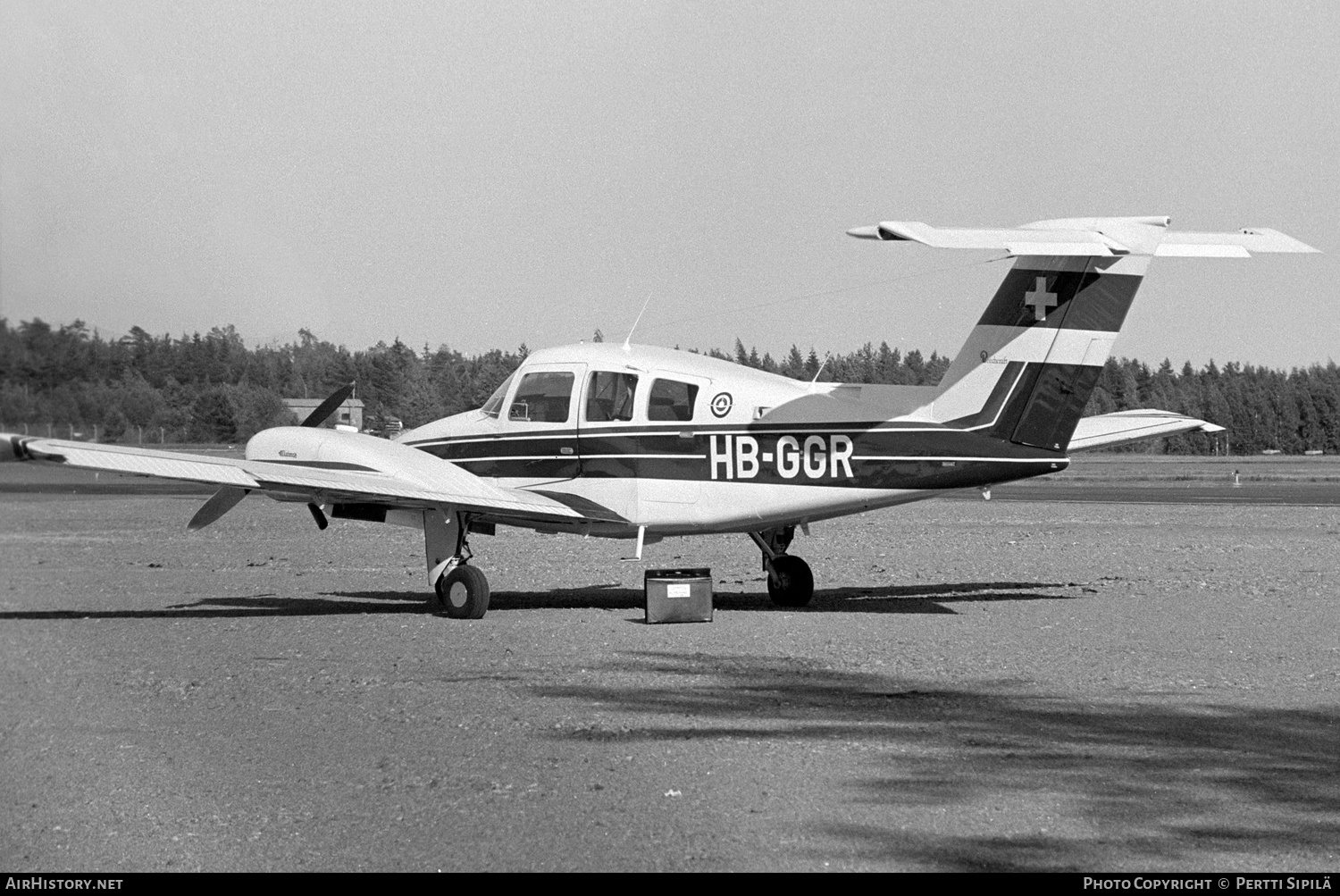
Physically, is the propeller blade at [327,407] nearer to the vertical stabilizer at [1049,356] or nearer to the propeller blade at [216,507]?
the propeller blade at [216,507]

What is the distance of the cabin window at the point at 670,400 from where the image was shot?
16953mm

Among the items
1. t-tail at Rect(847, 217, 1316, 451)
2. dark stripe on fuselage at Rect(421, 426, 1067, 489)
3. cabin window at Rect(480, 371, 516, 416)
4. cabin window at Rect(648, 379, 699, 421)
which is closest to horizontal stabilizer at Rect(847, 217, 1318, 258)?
t-tail at Rect(847, 217, 1316, 451)

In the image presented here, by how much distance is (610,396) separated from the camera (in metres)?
17.3

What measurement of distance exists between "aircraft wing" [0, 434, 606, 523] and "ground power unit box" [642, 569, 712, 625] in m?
1.68

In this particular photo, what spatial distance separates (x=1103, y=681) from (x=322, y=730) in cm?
626

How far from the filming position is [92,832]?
709 centimetres

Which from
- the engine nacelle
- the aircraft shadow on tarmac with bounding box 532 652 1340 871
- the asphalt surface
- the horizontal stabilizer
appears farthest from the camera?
the engine nacelle

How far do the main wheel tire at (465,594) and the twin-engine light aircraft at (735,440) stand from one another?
2cm

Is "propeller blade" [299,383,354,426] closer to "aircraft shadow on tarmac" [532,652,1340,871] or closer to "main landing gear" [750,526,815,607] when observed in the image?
"main landing gear" [750,526,815,607]

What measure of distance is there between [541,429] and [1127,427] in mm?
7573

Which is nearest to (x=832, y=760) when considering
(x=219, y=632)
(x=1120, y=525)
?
(x=219, y=632)

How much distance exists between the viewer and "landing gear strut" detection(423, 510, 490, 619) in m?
16.5

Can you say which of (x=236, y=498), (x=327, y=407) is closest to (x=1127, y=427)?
(x=327, y=407)

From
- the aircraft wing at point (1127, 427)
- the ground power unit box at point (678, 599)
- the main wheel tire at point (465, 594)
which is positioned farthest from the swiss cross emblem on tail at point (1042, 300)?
the main wheel tire at point (465, 594)
